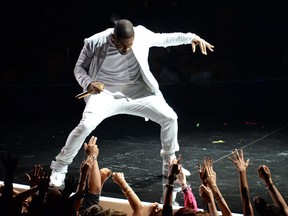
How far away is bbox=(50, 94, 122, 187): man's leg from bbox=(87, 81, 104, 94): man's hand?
151 mm

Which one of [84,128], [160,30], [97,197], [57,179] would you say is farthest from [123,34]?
→ [160,30]

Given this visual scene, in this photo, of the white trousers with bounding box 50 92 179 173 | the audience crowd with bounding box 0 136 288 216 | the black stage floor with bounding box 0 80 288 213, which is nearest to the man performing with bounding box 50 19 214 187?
the white trousers with bounding box 50 92 179 173

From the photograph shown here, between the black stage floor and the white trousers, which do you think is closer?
the white trousers

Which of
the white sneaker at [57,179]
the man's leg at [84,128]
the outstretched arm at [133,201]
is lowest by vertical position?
the white sneaker at [57,179]

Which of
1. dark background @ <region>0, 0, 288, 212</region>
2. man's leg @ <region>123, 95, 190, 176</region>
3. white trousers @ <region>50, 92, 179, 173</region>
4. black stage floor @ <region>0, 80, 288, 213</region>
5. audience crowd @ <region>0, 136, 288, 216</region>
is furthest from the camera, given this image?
dark background @ <region>0, 0, 288, 212</region>

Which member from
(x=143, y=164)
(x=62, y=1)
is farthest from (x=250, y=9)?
(x=143, y=164)

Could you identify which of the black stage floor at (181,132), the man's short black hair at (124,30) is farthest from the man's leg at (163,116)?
the man's short black hair at (124,30)

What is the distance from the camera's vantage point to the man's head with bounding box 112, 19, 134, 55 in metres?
5.14

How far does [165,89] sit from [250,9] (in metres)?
2.35

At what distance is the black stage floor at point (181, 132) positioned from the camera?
18.1ft

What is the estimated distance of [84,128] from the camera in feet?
16.9

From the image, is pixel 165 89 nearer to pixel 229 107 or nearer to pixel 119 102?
pixel 229 107

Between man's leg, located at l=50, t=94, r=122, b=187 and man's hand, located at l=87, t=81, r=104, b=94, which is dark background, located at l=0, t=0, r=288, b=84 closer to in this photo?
man's leg, located at l=50, t=94, r=122, b=187

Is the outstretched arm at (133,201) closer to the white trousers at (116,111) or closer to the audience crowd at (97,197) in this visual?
the audience crowd at (97,197)
